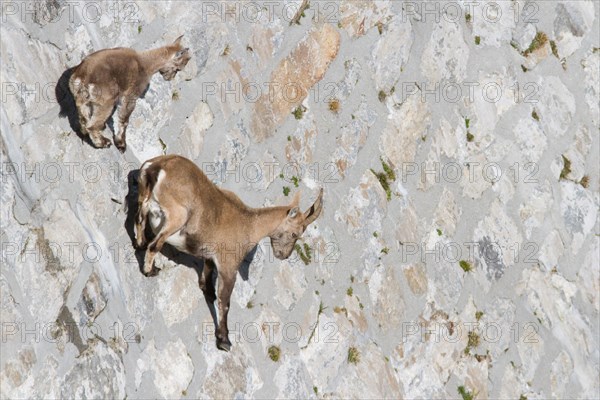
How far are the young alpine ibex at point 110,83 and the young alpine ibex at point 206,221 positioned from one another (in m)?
0.37

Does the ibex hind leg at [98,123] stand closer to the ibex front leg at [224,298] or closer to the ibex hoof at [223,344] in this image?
the ibex front leg at [224,298]

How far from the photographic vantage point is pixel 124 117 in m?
6.68

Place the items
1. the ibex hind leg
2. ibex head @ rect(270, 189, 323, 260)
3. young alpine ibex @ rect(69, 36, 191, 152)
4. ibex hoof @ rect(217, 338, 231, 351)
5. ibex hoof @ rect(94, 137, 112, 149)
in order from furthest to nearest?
ibex head @ rect(270, 189, 323, 260), ibex hoof @ rect(217, 338, 231, 351), ibex hoof @ rect(94, 137, 112, 149), the ibex hind leg, young alpine ibex @ rect(69, 36, 191, 152)

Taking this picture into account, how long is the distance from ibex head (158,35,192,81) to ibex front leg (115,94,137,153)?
0.45m

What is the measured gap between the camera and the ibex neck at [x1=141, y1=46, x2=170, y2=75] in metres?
6.81

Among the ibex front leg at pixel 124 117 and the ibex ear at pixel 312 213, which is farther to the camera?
the ibex ear at pixel 312 213

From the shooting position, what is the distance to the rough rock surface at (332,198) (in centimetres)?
624

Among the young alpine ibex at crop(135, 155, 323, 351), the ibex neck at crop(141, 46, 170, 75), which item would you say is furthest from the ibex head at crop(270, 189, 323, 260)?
the ibex neck at crop(141, 46, 170, 75)

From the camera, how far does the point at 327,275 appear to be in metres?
8.19

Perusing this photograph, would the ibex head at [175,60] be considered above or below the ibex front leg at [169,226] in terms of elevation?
above

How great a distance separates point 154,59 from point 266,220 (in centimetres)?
131

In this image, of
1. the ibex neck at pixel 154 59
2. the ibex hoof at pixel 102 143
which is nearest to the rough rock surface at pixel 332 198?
the ibex hoof at pixel 102 143

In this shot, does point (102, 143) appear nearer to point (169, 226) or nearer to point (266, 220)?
point (169, 226)

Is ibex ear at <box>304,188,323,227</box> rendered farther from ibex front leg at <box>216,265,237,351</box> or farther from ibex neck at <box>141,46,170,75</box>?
ibex neck at <box>141,46,170,75</box>
